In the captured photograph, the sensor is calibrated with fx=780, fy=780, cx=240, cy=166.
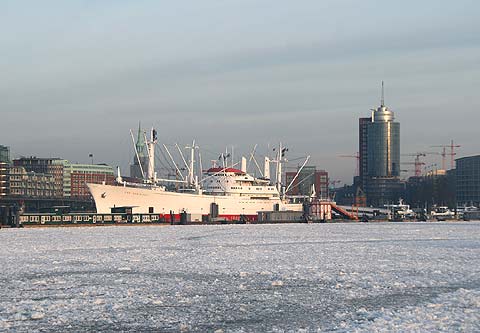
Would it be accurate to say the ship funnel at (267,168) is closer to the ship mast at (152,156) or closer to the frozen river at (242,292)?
the ship mast at (152,156)

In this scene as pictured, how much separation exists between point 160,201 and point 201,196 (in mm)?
9463

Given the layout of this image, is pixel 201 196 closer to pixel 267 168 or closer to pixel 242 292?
pixel 267 168

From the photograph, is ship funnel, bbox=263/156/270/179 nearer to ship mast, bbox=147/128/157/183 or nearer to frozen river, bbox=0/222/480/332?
ship mast, bbox=147/128/157/183

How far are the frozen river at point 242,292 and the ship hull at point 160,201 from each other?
9833 cm

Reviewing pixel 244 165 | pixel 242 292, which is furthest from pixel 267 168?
pixel 242 292

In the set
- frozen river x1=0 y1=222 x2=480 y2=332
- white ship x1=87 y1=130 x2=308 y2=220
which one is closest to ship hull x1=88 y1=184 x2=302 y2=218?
white ship x1=87 y1=130 x2=308 y2=220

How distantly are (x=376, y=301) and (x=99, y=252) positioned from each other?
27694 mm

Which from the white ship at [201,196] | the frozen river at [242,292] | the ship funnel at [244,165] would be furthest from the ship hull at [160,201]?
the frozen river at [242,292]

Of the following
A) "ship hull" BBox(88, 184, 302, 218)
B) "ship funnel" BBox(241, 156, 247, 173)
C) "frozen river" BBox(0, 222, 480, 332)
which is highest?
"ship funnel" BBox(241, 156, 247, 173)

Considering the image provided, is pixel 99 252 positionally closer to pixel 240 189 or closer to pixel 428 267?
pixel 428 267

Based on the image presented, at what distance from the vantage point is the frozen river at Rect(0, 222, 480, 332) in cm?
2234

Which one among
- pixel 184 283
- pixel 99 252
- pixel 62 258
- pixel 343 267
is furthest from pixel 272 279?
pixel 99 252

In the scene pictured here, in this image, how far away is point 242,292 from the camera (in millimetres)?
28578

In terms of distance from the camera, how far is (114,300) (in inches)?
1046
